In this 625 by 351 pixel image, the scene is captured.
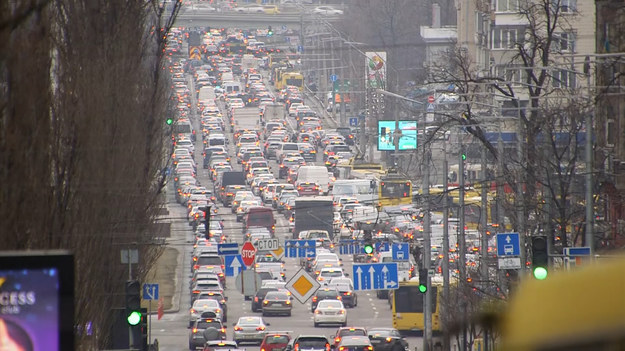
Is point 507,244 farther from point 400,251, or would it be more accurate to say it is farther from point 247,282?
point 247,282

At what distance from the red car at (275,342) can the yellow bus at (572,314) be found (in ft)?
118

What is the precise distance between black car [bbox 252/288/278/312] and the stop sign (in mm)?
4248

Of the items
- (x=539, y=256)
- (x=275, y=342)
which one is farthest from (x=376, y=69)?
(x=539, y=256)

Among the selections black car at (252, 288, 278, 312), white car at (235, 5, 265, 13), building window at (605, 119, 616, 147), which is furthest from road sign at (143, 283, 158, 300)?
white car at (235, 5, 265, 13)

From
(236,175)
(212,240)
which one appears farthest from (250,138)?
(212,240)

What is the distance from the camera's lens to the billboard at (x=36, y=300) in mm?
8242

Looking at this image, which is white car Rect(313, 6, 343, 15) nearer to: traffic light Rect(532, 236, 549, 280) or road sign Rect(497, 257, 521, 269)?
road sign Rect(497, 257, 521, 269)

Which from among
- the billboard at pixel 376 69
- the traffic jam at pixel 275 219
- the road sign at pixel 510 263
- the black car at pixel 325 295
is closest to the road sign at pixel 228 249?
the traffic jam at pixel 275 219

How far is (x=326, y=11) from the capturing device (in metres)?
175

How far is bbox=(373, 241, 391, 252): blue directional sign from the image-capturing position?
53406 millimetres

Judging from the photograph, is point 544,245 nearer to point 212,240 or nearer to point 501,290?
point 501,290

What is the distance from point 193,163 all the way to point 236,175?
40.6 feet

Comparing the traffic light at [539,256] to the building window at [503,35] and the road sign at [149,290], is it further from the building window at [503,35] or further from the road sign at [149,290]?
the building window at [503,35]

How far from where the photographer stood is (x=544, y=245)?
77.2 ft
